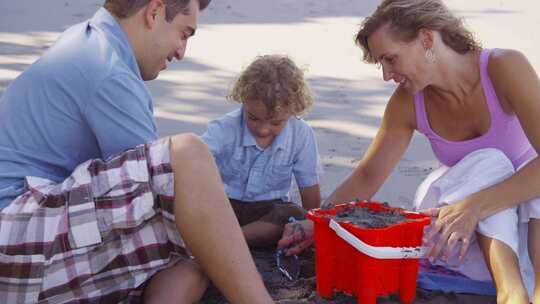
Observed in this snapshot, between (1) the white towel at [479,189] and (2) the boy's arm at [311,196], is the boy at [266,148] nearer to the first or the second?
(2) the boy's arm at [311,196]

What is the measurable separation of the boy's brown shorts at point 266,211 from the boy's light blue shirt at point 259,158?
0.07 feet

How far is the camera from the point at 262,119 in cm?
272

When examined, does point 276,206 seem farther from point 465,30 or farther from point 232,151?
point 465,30

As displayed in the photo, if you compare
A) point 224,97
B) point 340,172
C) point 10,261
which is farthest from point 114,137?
point 224,97

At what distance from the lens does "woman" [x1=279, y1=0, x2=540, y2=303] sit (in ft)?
7.50

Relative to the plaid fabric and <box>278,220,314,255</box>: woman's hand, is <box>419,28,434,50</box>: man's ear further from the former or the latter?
the plaid fabric

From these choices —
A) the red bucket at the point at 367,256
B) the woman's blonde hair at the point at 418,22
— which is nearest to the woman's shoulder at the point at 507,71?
the woman's blonde hair at the point at 418,22

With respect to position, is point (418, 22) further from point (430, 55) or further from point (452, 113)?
point (452, 113)

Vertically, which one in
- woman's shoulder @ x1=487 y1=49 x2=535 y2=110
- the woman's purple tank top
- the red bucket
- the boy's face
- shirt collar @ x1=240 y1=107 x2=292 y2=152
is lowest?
the red bucket

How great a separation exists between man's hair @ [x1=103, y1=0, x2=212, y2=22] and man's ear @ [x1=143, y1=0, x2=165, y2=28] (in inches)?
0.4

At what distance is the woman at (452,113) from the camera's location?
90.0 inches

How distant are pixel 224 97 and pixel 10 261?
2517 millimetres

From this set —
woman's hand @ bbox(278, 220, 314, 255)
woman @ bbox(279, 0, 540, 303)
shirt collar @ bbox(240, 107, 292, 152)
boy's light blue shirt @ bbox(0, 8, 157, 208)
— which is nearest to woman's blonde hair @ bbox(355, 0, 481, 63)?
woman @ bbox(279, 0, 540, 303)

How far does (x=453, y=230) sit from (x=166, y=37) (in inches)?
34.8
